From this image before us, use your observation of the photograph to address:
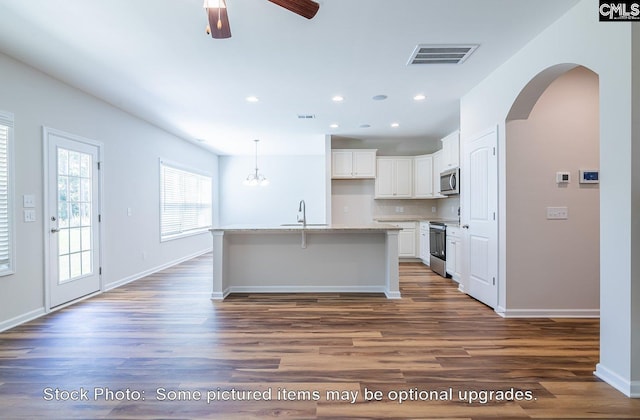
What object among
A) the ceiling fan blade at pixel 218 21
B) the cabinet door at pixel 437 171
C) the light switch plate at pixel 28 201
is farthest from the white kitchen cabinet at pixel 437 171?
the light switch plate at pixel 28 201

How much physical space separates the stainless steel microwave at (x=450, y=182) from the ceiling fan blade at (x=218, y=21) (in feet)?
14.0

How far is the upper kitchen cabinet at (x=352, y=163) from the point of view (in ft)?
23.1

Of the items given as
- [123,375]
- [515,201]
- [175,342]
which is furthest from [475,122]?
[123,375]

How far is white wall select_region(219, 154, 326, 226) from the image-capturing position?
9.52 meters

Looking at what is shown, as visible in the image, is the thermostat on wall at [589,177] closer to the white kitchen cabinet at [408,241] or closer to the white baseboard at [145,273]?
the white kitchen cabinet at [408,241]

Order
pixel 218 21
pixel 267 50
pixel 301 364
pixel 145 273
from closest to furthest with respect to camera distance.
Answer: pixel 218 21, pixel 301 364, pixel 267 50, pixel 145 273

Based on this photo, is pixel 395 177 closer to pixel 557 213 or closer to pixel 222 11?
pixel 557 213

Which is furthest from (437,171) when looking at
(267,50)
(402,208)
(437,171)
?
(267,50)

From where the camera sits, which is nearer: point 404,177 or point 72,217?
point 72,217

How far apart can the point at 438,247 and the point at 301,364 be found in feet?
13.1

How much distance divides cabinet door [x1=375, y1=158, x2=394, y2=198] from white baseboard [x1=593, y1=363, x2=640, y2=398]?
506cm

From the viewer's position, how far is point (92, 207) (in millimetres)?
4469

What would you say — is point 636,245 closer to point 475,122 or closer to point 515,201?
point 515,201

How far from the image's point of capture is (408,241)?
6.88m
